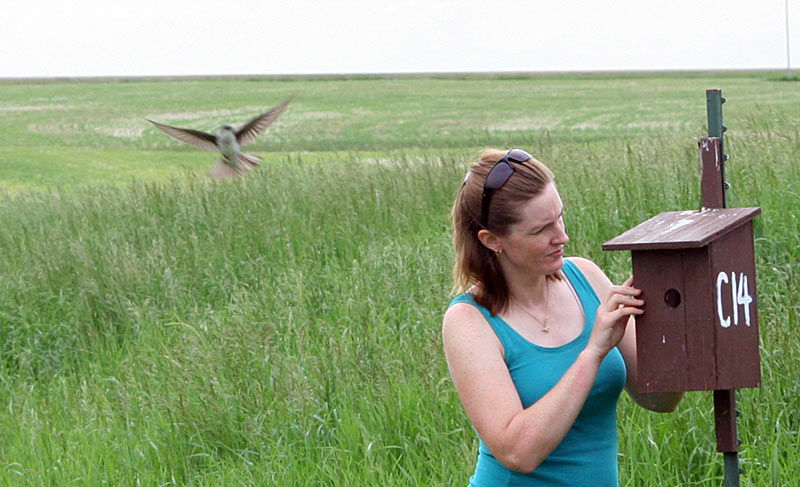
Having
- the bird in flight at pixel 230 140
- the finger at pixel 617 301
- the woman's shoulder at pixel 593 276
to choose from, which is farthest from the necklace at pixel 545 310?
the bird in flight at pixel 230 140

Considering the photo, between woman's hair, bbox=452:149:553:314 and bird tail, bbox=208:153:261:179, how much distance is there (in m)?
4.78

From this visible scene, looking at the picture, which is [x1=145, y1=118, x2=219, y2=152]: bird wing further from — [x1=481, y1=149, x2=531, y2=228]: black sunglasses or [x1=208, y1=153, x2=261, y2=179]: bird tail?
[x1=481, y1=149, x2=531, y2=228]: black sunglasses

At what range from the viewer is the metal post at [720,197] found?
222 centimetres

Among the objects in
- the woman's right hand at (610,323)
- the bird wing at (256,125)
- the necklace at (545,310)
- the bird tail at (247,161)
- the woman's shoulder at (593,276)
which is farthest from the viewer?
the bird tail at (247,161)

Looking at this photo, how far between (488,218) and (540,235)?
0.13 metres

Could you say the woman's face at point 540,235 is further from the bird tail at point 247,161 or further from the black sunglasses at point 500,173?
the bird tail at point 247,161

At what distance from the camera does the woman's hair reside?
226 centimetres

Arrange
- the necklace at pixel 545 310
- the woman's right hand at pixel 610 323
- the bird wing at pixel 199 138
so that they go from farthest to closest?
the bird wing at pixel 199 138
the necklace at pixel 545 310
the woman's right hand at pixel 610 323

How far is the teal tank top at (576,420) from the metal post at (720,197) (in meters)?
0.23

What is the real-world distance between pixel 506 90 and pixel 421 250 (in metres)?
52.8

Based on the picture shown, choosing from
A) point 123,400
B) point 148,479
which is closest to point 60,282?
point 123,400

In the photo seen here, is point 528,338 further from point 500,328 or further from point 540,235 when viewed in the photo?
point 540,235

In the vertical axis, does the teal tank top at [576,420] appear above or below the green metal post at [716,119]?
below

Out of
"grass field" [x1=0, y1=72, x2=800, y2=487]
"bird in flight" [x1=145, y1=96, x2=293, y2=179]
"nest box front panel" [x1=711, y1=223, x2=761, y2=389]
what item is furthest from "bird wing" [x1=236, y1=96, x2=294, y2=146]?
"nest box front panel" [x1=711, y1=223, x2=761, y2=389]
